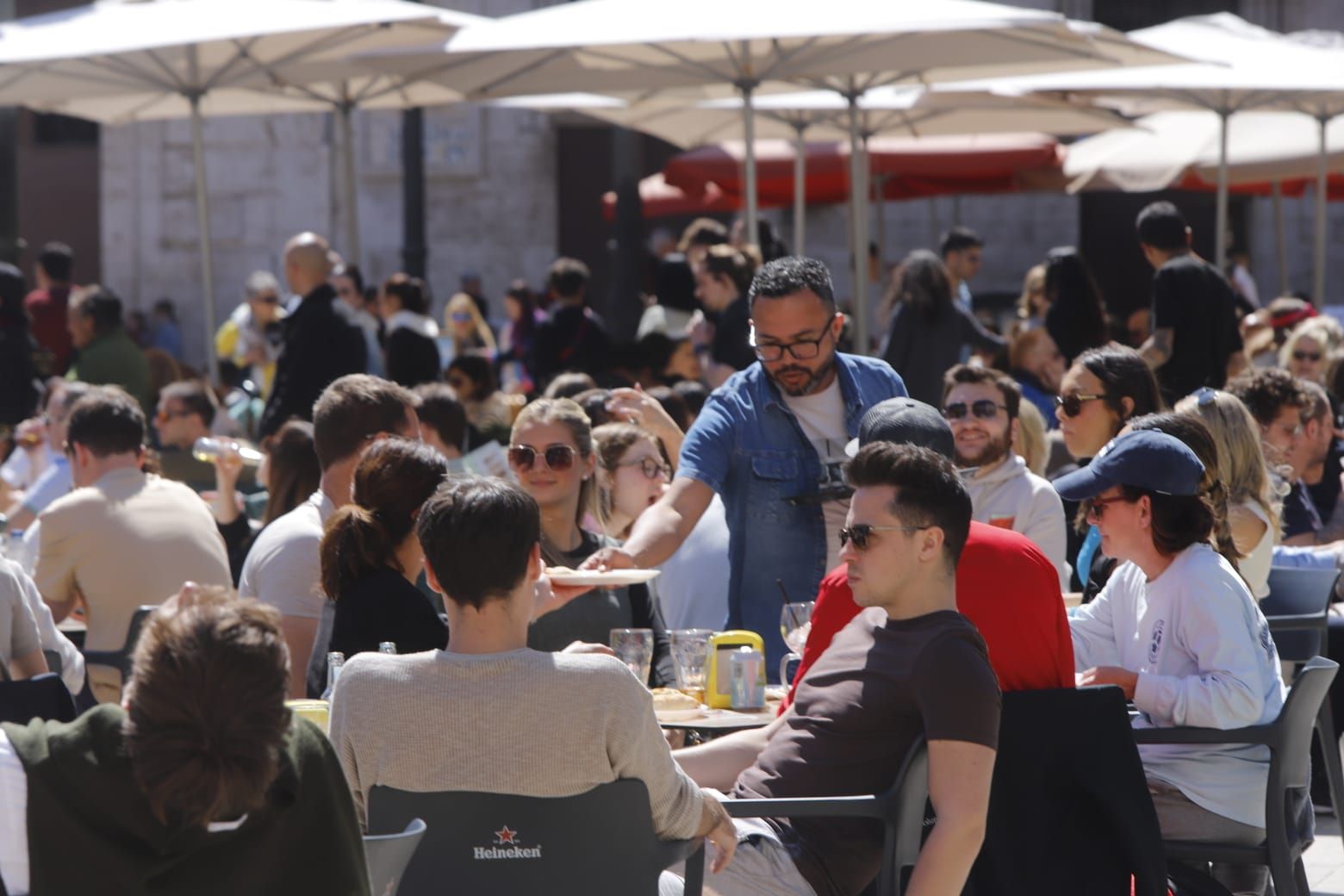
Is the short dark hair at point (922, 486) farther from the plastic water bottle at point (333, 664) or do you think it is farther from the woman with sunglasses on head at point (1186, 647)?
the plastic water bottle at point (333, 664)

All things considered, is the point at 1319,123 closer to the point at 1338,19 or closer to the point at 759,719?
the point at 1338,19

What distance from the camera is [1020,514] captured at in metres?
6.05

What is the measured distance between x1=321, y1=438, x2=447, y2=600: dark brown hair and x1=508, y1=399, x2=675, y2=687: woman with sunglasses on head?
2.96ft

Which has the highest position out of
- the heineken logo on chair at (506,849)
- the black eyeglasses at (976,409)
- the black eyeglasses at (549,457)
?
the black eyeglasses at (976,409)

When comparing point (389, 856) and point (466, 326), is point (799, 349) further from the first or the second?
point (466, 326)

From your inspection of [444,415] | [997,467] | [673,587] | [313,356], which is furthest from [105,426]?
[313,356]

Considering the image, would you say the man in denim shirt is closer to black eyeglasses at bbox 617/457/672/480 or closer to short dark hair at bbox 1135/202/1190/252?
black eyeglasses at bbox 617/457/672/480

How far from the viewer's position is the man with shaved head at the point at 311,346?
9367 mm

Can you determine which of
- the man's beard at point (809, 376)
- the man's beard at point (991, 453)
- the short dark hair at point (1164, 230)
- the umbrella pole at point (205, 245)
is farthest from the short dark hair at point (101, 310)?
the man's beard at point (809, 376)

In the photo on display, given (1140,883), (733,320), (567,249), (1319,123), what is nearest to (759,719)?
(1140,883)

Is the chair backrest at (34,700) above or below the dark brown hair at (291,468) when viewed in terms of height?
below

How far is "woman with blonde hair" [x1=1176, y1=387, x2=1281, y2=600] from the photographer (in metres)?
5.36

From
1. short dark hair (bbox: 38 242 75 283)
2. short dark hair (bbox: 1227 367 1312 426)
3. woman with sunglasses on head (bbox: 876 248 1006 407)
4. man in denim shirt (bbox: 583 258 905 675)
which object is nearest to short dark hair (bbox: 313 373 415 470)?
man in denim shirt (bbox: 583 258 905 675)

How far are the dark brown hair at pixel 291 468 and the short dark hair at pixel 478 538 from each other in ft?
10.6
